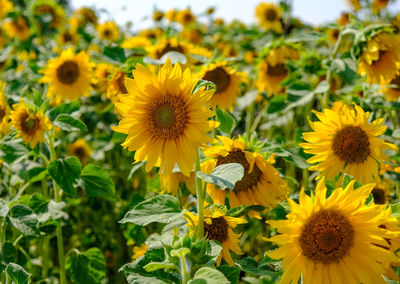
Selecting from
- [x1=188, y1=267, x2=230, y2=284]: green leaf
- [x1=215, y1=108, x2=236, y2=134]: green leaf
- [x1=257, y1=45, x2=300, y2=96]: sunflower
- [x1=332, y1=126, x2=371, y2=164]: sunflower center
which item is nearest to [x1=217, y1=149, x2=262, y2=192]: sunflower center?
[x1=215, y1=108, x2=236, y2=134]: green leaf

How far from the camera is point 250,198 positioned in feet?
5.06

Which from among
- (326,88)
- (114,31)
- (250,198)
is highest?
(114,31)

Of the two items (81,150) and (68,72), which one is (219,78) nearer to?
(68,72)

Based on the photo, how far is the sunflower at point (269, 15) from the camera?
438 cm

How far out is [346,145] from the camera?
57.2 inches

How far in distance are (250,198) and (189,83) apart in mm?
581

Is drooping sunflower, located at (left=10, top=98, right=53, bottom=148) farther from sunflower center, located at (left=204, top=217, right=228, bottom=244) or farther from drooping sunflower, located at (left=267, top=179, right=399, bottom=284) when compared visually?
drooping sunflower, located at (left=267, top=179, right=399, bottom=284)

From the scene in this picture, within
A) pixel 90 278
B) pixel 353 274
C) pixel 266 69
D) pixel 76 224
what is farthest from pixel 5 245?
pixel 266 69

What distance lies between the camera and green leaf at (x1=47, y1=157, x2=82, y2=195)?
1.65 metres

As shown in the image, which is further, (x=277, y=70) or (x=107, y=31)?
(x=107, y=31)

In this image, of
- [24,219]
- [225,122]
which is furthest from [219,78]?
[24,219]

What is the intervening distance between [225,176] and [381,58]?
1122 millimetres

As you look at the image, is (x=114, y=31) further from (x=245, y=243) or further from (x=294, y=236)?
(x=294, y=236)

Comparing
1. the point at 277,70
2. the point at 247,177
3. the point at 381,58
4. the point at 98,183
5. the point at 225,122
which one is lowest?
the point at 247,177
